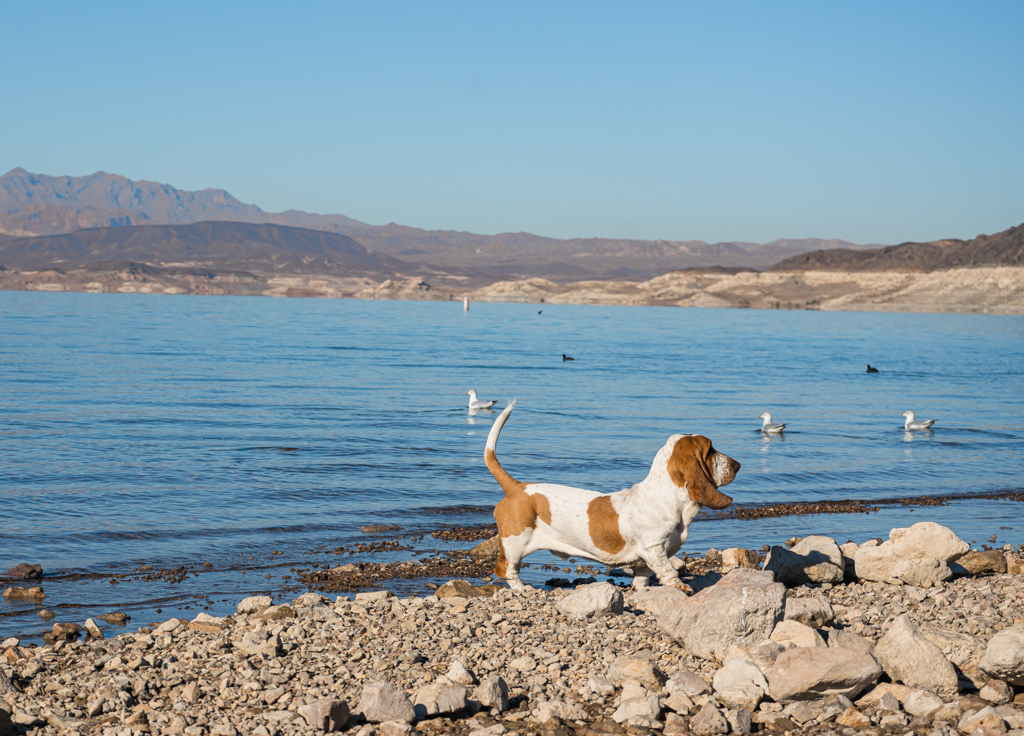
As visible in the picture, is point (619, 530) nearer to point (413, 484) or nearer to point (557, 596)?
point (557, 596)

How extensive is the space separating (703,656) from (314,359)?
39188mm

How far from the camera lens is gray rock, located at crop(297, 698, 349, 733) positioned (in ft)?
18.0

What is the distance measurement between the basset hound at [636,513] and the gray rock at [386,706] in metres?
2.93

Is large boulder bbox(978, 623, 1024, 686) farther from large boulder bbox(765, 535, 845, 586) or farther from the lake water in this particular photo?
the lake water

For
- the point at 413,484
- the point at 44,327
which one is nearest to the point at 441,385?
the point at 413,484

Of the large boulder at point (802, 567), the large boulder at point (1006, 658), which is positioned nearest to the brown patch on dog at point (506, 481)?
the large boulder at point (802, 567)

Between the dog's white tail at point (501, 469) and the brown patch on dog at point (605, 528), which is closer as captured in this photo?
the brown patch on dog at point (605, 528)

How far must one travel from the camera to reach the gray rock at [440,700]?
18.8 ft

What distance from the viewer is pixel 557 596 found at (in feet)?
27.1

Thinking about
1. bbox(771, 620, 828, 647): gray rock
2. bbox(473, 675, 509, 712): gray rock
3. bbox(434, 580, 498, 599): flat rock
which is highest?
bbox(771, 620, 828, 647): gray rock

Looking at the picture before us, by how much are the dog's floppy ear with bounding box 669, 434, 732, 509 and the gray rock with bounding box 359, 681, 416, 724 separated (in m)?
3.45

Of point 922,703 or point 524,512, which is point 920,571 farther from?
point 524,512

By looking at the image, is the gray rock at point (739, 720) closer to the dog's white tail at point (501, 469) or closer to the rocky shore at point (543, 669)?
the rocky shore at point (543, 669)

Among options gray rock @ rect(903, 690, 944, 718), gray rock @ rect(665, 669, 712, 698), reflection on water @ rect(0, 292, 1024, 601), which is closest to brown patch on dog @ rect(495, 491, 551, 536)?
gray rock @ rect(665, 669, 712, 698)
